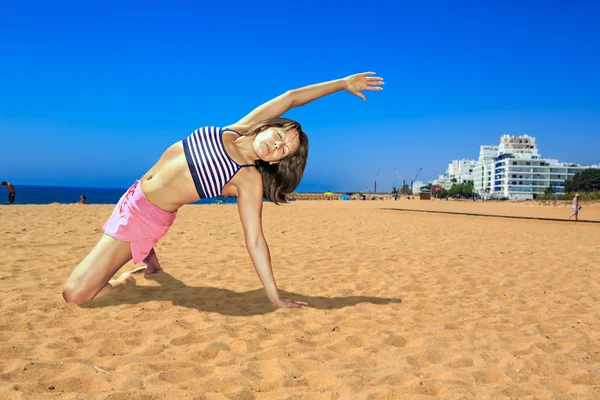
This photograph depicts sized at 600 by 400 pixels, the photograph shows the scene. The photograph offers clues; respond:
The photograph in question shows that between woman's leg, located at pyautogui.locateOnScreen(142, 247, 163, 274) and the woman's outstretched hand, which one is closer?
the woman's outstretched hand

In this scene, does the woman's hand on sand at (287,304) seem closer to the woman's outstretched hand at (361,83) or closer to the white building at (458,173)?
the woman's outstretched hand at (361,83)

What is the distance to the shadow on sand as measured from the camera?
3.86 meters

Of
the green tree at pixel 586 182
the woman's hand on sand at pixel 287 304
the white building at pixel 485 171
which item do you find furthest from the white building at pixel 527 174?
the woman's hand on sand at pixel 287 304

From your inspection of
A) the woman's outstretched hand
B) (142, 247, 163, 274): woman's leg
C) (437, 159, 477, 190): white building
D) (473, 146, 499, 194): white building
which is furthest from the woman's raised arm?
(437, 159, 477, 190): white building

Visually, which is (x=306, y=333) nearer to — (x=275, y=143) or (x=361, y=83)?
(x=275, y=143)

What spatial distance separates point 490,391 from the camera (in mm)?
2395

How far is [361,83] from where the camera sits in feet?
13.1

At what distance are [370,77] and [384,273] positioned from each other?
287cm

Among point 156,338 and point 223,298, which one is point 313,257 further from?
point 156,338

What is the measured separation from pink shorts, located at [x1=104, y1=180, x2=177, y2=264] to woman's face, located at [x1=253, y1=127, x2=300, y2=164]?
41.3 inches

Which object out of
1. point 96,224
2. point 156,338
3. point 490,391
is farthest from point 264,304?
point 96,224

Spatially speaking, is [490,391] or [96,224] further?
[96,224]

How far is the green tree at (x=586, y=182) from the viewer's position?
272 ft

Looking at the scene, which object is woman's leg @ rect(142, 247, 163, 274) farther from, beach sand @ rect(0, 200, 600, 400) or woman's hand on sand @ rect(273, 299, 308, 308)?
woman's hand on sand @ rect(273, 299, 308, 308)
